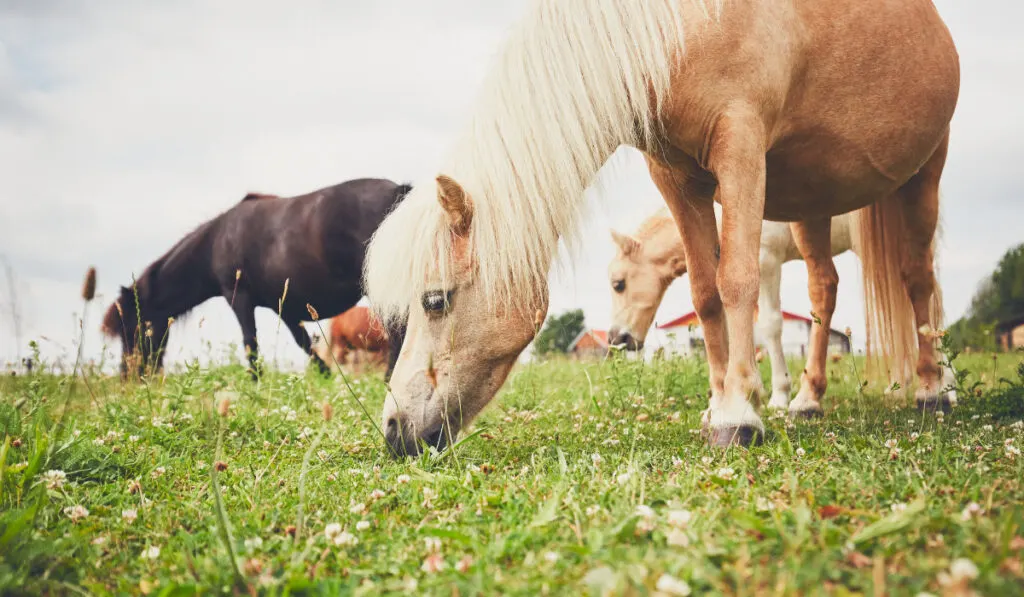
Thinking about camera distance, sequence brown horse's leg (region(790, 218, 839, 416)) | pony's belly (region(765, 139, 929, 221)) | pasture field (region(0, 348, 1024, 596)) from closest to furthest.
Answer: pasture field (region(0, 348, 1024, 596))
pony's belly (region(765, 139, 929, 221))
brown horse's leg (region(790, 218, 839, 416))

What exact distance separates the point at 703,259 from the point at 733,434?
4.18 feet

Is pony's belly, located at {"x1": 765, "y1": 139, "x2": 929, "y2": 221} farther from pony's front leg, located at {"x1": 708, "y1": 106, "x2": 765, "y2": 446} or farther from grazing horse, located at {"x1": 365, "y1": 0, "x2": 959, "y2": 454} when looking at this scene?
pony's front leg, located at {"x1": 708, "y1": 106, "x2": 765, "y2": 446}

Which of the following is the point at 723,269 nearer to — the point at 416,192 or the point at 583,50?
the point at 583,50

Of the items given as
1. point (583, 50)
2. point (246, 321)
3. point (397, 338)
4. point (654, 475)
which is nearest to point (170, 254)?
point (246, 321)

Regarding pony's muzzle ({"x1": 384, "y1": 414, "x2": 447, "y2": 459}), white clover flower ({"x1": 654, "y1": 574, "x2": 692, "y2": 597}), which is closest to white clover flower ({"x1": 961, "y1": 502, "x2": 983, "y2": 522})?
white clover flower ({"x1": 654, "y1": 574, "x2": 692, "y2": 597})

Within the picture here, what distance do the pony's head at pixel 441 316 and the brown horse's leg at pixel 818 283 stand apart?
3033 millimetres

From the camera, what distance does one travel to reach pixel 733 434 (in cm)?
298

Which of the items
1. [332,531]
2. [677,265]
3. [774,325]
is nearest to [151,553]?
[332,531]

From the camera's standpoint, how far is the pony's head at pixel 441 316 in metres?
3.05

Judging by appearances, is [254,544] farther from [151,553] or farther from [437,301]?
[437,301]

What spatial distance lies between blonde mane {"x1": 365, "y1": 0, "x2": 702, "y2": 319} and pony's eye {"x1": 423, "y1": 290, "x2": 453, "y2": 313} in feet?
0.16

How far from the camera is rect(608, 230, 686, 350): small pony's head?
8211mm

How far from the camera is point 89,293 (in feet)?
7.66

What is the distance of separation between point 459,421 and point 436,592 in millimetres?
1715
